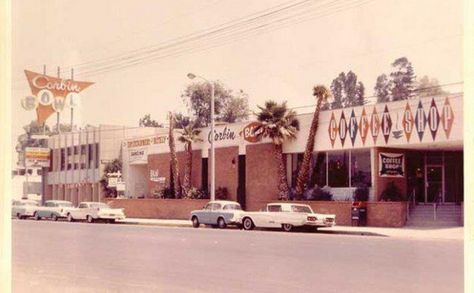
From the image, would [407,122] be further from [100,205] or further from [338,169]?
[100,205]

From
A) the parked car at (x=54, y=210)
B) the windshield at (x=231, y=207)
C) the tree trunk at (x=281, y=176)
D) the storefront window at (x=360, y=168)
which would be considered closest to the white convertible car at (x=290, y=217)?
the windshield at (x=231, y=207)

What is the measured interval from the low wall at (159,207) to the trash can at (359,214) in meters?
5.44

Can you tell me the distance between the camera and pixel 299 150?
2252 centimetres

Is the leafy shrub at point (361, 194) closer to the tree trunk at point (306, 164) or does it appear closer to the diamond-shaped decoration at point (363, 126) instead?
the diamond-shaped decoration at point (363, 126)

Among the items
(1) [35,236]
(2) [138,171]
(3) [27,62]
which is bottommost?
(1) [35,236]

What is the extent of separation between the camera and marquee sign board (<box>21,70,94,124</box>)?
310 inches

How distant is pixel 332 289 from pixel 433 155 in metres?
8.94

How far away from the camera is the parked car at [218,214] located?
19734mm

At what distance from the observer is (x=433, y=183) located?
17.0 m

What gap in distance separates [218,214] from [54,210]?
18.2 ft

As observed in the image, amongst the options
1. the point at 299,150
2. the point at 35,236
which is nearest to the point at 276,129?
the point at 299,150

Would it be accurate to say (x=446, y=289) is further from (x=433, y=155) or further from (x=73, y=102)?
(x=433, y=155)

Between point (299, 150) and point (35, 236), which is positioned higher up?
point (299, 150)

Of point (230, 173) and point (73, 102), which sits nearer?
point (73, 102)
